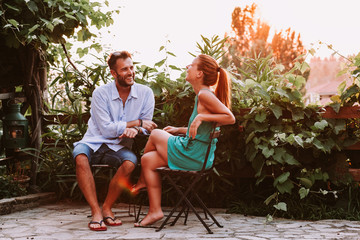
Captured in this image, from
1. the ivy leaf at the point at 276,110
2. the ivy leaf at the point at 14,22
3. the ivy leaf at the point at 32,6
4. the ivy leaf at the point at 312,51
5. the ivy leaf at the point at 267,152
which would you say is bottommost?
the ivy leaf at the point at 267,152

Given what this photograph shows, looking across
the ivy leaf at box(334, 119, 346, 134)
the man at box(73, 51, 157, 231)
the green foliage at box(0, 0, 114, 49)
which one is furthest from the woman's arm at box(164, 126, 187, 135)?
the green foliage at box(0, 0, 114, 49)

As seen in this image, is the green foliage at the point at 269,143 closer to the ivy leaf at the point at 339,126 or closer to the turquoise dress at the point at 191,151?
the ivy leaf at the point at 339,126

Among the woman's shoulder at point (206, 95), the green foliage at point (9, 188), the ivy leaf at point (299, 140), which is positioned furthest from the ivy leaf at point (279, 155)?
the green foliage at point (9, 188)

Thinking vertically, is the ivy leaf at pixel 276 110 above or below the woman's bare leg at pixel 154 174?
above

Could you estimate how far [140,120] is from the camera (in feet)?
15.1

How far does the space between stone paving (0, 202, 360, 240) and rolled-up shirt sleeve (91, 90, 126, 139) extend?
905 mm

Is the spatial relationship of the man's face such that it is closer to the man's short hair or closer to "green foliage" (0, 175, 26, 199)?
the man's short hair

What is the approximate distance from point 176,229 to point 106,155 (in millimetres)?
1065

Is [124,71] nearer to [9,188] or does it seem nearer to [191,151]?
[191,151]

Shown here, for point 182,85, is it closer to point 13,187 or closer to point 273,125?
point 273,125

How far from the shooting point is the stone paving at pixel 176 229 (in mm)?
3792

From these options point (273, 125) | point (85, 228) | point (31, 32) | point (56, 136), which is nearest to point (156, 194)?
point (85, 228)

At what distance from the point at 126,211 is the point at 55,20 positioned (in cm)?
239

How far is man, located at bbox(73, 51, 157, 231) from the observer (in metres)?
4.30
